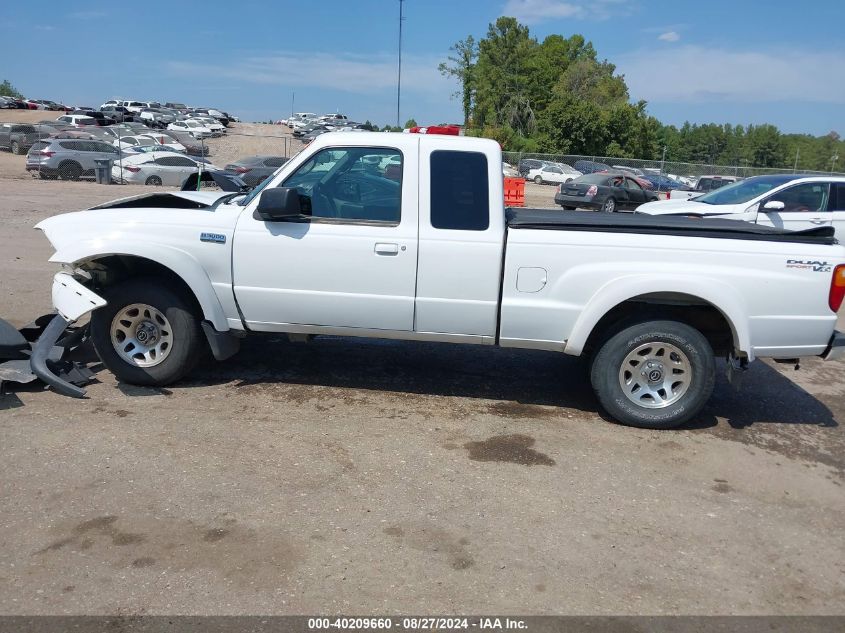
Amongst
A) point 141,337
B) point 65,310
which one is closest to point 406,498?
point 141,337

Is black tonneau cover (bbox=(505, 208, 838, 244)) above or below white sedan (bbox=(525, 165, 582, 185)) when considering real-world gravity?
above

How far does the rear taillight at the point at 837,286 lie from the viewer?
5.00m

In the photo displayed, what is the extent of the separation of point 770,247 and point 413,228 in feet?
8.30

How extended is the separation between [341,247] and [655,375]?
2514 millimetres

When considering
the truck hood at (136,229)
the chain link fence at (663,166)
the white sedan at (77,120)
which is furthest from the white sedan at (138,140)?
the truck hood at (136,229)

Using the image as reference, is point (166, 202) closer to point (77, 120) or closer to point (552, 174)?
point (552, 174)

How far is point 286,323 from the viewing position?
18.0 feet

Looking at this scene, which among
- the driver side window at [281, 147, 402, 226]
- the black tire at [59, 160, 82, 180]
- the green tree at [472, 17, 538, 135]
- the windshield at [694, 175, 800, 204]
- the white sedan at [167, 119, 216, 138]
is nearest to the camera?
the driver side window at [281, 147, 402, 226]

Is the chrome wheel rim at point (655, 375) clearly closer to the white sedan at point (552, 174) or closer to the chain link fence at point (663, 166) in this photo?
the chain link fence at point (663, 166)

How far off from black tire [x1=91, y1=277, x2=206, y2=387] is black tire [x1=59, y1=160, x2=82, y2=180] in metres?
23.5

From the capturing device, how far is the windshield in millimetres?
12062

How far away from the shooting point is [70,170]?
85.9 feet

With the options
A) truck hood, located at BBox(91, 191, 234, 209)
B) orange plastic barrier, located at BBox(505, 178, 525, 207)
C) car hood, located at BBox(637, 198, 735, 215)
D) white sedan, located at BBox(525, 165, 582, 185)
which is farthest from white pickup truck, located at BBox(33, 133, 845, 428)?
white sedan, located at BBox(525, 165, 582, 185)

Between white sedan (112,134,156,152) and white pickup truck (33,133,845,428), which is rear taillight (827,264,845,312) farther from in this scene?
white sedan (112,134,156,152)
